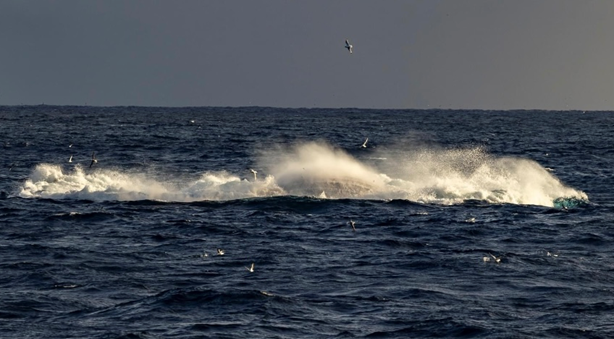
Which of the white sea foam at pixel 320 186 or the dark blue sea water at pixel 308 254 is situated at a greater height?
the white sea foam at pixel 320 186

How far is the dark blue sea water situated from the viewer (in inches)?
896

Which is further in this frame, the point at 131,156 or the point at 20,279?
the point at 131,156

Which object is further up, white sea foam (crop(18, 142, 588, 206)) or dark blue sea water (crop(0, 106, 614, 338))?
white sea foam (crop(18, 142, 588, 206))

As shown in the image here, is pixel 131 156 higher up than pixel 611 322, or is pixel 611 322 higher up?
pixel 131 156

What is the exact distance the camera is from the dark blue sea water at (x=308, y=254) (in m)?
22.8

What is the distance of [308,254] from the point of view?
30.5 meters

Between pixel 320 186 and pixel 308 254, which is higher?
pixel 320 186

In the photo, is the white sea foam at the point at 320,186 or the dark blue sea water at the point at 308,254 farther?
the white sea foam at the point at 320,186

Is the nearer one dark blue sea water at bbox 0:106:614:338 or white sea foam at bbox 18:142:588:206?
dark blue sea water at bbox 0:106:614:338

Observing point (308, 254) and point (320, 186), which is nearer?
point (308, 254)

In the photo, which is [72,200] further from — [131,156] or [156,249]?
[131,156]

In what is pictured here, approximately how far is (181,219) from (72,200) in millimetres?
8044

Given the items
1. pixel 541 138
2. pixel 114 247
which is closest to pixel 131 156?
pixel 114 247

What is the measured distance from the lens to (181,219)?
37188 millimetres
